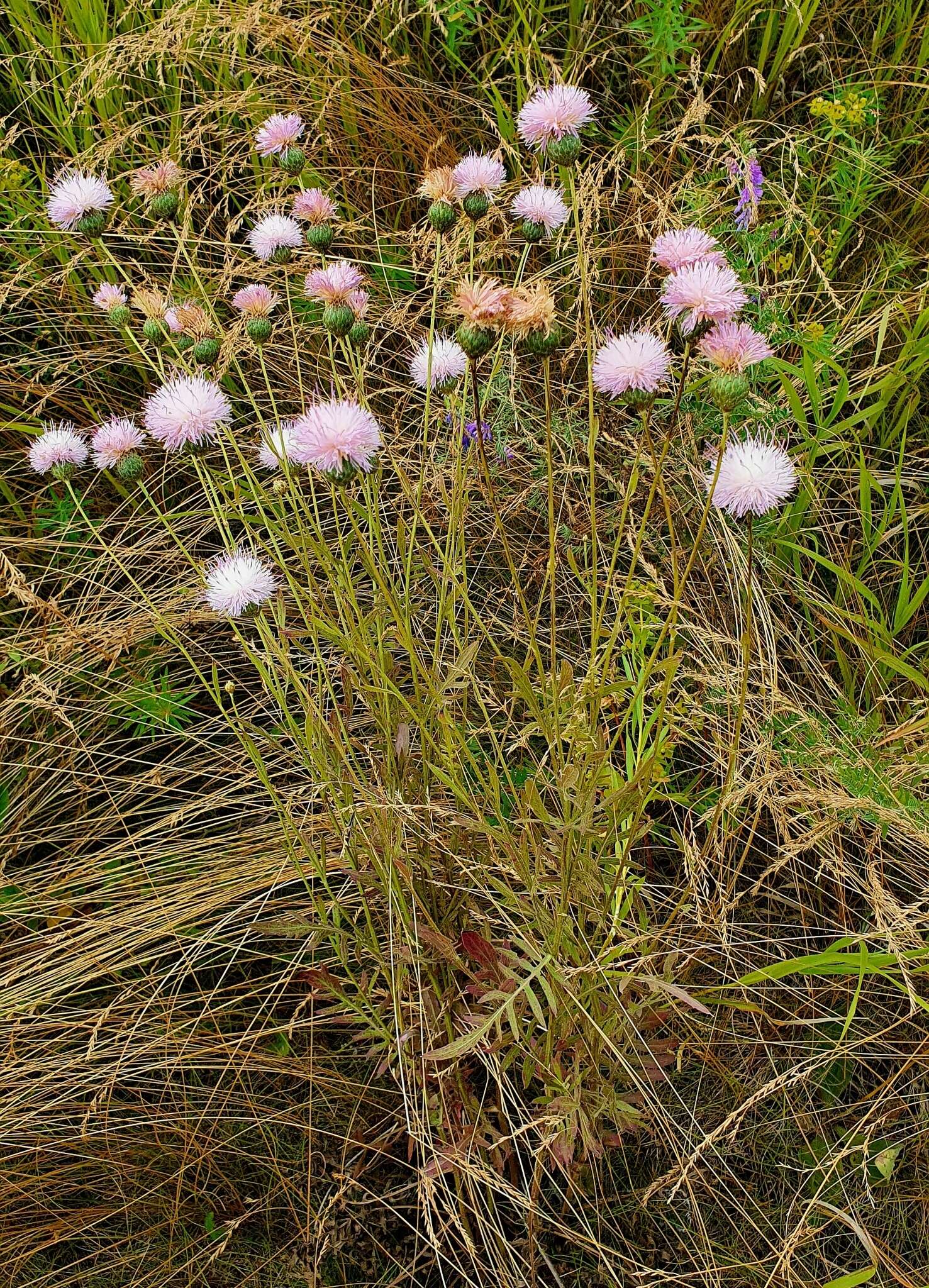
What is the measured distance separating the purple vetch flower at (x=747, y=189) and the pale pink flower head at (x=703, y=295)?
2.82 feet

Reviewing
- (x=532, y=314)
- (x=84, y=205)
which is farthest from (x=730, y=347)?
(x=84, y=205)

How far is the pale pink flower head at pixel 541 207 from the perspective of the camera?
1.26m

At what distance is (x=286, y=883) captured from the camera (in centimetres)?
166

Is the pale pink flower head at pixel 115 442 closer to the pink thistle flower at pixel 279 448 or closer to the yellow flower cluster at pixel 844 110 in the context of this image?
the pink thistle flower at pixel 279 448

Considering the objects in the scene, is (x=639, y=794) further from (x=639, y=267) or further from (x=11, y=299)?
(x=11, y=299)

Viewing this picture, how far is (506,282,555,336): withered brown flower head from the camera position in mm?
1040

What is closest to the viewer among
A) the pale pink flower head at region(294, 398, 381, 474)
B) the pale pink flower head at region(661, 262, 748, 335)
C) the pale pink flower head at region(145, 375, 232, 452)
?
the pale pink flower head at region(661, 262, 748, 335)

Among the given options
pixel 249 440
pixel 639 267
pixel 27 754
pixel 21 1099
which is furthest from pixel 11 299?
pixel 21 1099

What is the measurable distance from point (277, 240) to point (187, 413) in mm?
278

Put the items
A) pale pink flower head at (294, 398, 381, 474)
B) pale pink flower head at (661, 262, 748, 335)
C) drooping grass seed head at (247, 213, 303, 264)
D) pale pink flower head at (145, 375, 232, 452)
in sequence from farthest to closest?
drooping grass seed head at (247, 213, 303, 264) < pale pink flower head at (145, 375, 232, 452) < pale pink flower head at (294, 398, 381, 474) < pale pink flower head at (661, 262, 748, 335)

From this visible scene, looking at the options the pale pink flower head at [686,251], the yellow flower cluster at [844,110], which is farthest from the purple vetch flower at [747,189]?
the pale pink flower head at [686,251]

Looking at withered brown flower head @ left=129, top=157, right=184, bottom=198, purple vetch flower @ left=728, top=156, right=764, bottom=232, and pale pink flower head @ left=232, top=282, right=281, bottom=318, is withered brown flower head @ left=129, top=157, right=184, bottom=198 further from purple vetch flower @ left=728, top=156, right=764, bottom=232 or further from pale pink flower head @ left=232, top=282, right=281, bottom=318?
purple vetch flower @ left=728, top=156, right=764, bottom=232

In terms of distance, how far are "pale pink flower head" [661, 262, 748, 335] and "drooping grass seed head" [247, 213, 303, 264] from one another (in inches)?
20.9

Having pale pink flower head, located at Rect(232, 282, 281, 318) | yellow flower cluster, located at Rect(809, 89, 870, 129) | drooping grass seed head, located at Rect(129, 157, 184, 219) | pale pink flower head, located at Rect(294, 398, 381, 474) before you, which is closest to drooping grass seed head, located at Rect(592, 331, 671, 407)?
pale pink flower head, located at Rect(294, 398, 381, 474)
